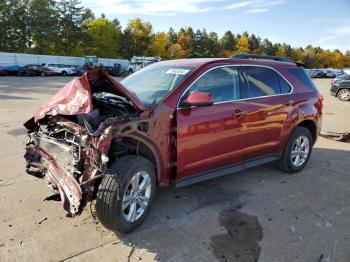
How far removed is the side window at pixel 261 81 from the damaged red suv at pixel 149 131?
0.6 inches

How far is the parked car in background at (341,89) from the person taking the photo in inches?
800

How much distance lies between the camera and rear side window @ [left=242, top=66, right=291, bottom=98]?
523 centimetres

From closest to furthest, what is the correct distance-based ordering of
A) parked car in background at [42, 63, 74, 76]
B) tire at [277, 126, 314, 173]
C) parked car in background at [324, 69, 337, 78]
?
1. tire at [277, 126, 314, 173]
2. parked car in background at [42, 63, 74, 76]
3. parked car in background at [324, 69, 337, 78]

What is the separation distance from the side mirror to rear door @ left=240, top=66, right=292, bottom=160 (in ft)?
3.45

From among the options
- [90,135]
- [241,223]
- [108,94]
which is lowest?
[241,223]

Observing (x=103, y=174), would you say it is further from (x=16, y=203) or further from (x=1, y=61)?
(x=1, y=61)

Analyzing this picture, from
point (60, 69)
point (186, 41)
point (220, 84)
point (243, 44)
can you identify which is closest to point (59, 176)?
point (220, 84)

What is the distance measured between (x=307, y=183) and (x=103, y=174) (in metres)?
3.47

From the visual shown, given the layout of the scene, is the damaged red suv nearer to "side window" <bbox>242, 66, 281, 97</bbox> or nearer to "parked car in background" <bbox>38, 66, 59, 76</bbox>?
"side window" <bbox>242, 66, 281, 97</bbox>

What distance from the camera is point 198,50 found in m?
90.9

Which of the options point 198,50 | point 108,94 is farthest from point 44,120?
point 198,50

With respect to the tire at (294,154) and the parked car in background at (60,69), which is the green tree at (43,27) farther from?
the tire at (294,154)

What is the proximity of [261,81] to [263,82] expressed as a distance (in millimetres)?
49

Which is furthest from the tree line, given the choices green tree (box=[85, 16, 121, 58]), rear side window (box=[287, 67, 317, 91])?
rear side window (box=[287, 67, 317, 91])
